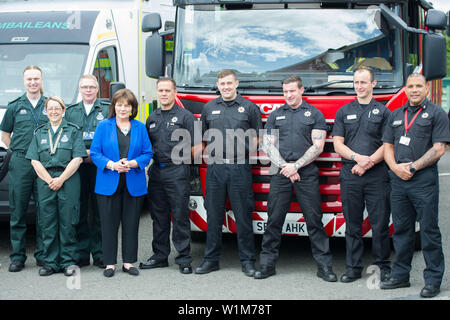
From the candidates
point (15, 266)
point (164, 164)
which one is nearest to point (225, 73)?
point (164, 164)

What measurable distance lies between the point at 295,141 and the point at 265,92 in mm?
617

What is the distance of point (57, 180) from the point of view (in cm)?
629

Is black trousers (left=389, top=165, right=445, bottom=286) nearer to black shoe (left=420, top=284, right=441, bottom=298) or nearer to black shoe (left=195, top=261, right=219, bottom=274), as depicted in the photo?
black shoe (left=420, top=284, right=441, bottom=298)

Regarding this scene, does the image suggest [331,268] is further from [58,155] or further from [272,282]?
[58,155]

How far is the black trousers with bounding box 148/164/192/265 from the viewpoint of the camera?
21.3ft

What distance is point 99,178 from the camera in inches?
249

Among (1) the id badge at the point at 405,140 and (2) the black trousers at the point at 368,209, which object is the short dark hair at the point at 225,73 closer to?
(2) the black trousers at the point at 368,209

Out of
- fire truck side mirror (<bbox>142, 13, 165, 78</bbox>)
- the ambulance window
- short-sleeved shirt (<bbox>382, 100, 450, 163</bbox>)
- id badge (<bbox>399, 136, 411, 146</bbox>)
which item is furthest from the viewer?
the ambulance window

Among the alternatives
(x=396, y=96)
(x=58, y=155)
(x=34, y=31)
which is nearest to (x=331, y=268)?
(x=396, y=96)

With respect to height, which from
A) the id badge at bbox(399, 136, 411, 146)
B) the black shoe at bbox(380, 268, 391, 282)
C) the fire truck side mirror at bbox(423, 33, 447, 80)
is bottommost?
the black shoe at bbox(380, 268, 391, 282)

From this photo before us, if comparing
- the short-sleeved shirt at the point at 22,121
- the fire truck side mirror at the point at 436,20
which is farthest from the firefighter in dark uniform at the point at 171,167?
the fire truck side mirror at the point at 436,20

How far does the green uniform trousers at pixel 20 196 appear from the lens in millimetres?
6496

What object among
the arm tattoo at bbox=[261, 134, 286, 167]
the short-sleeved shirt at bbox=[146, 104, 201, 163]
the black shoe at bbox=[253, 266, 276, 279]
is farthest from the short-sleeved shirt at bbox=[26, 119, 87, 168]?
Result: the black shoe at bbox=[253, 266, 276, 279]

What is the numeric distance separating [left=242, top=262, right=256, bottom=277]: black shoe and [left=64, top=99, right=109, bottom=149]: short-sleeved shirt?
195 cm
